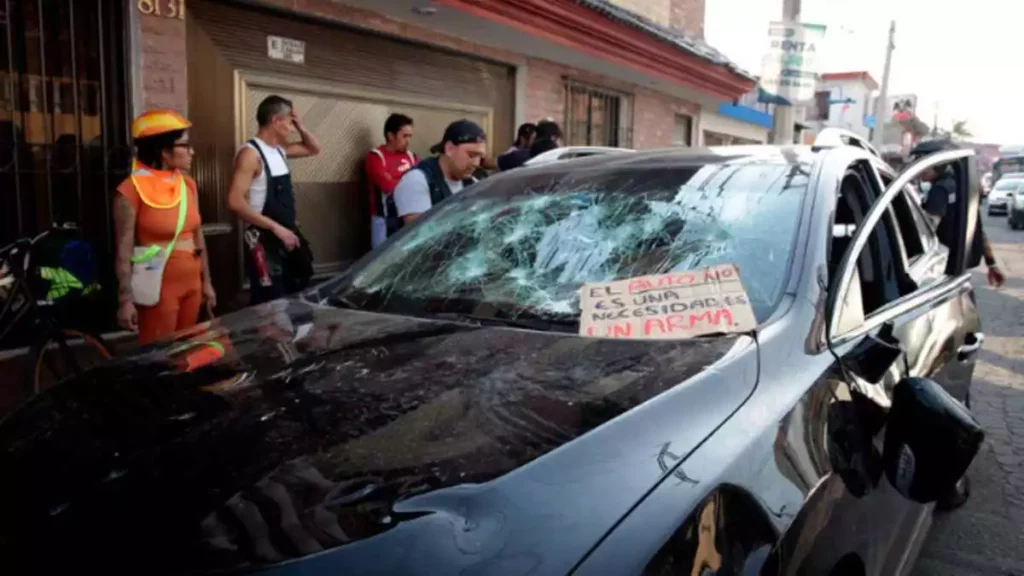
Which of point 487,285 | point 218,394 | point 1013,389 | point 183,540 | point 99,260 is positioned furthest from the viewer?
point 1013,389

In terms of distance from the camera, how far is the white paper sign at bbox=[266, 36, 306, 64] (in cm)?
563

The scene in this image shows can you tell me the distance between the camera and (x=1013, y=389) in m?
5.74

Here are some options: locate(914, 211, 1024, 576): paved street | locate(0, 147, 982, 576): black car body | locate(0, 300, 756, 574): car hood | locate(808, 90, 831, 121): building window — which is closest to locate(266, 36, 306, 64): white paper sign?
locate(0, 147, 982, 576): black car body

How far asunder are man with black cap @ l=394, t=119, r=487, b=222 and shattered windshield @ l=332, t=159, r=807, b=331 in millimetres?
1487

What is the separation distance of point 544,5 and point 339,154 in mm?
2070

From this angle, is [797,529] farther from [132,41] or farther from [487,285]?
[132,41]

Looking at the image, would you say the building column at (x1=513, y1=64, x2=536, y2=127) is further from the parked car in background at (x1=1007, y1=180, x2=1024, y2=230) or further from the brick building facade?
the parked car in background at (x1=1007, y1=180, x2=1024, y2=230)

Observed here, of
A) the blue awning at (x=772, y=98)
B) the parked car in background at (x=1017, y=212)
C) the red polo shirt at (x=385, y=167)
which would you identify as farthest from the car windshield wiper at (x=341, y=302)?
the parked car in background at (x=1017, y=212)

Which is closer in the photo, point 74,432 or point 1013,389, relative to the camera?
point 74,432

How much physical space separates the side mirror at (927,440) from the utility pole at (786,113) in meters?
12.1

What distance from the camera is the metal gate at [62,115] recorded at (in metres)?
4.29

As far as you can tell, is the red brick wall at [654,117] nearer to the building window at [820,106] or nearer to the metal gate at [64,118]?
the metal gate at [64,118]

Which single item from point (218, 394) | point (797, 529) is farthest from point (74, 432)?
point (797, 529)

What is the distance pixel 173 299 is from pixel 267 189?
921 mm
